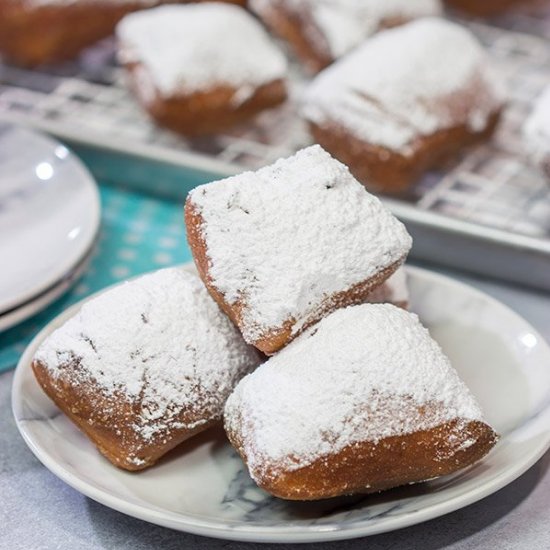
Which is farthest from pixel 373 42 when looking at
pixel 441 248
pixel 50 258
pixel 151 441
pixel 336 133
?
pixel 151 441

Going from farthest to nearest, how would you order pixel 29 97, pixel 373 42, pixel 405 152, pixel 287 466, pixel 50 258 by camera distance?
1. pixel 29 97
2. pixel 373 42
3. pixel 405 152
4. pixel 50 258
5. pixel 287 466

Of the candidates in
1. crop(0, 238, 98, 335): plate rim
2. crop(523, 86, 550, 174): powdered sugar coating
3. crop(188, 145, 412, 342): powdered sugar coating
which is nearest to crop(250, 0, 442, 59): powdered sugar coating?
crop(523, 86, 550, 174): powdered sugar coating

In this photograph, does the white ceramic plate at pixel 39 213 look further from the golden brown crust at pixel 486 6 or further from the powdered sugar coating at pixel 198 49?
the golden brown crust at pixel 486 6

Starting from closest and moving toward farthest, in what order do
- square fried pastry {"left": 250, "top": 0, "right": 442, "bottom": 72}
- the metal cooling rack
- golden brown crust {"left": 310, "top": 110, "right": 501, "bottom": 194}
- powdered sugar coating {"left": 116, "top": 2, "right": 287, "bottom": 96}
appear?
1. the metal cooling rack
2. golden brown crust {"left": 310, "top": 110, "right": 501, "bottom": 194}
3. powdered sugar coating {"left": 116, "top": 2, "right": 287, "bottom": 96}
4. square fried pastry {"left": 250, "top": 0, "right": 442, "bottom": 72}

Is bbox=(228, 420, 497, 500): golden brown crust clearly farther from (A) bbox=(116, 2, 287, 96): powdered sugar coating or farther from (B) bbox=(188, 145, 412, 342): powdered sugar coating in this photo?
(A) bbox=(116, 2, 287, 96): powdered sugar coating

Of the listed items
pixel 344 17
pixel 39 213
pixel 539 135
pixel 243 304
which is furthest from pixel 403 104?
pixel 243 304

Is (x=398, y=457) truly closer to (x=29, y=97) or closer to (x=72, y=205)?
(x=72, y=205)

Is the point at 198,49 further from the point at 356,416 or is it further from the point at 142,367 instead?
the point at 356,416
